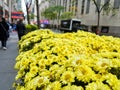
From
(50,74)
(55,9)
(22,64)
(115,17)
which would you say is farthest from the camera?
(55,9)

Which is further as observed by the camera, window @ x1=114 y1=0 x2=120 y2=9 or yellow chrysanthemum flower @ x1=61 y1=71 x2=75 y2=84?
window @ x1=114 y1=0 x2=120 y2=9

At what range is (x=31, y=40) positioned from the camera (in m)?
6.22

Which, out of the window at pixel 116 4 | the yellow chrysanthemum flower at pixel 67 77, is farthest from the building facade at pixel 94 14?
the yellow chrysanthemum flower at pixel 67 77

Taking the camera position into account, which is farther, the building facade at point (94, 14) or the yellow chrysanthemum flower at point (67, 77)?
the building facade at point (94, 14)

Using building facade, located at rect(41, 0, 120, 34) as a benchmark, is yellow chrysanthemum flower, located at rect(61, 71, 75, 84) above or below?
above

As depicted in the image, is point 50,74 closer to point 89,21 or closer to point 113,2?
point 113,2

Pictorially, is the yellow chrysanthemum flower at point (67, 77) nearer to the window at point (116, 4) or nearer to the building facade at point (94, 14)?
the building facade at point (94, 14)

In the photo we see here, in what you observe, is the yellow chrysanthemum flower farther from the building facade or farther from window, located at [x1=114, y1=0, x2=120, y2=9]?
window, located at [x1=114, y1=0, x2=120, y2=9]

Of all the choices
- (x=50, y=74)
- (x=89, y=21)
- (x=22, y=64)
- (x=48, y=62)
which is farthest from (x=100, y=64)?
(x=89, y=21)

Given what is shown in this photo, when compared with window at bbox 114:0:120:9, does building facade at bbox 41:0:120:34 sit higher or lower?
lower

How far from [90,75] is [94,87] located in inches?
6.9

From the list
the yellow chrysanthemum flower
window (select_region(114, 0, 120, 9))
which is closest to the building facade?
window (select_region(114, 0, 120, 9))

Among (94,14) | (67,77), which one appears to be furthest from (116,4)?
(67,77)

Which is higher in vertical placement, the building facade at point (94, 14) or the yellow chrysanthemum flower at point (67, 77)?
the yellow chrysanthemum flower at point (67, 77)
